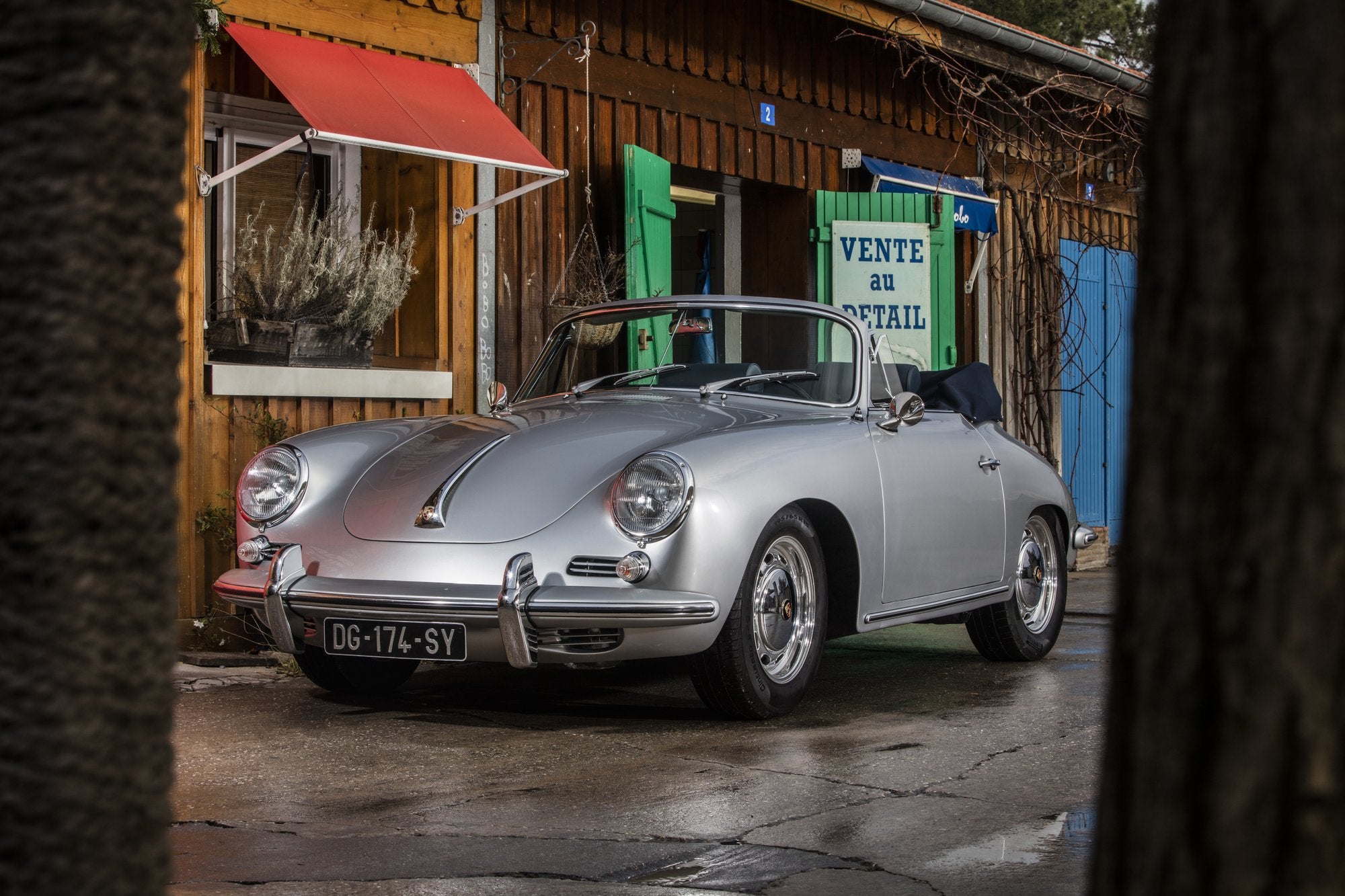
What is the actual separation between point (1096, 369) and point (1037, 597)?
22.9ft

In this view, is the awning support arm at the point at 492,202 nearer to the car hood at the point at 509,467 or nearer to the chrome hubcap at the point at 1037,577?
the car hood at the point at 509,467

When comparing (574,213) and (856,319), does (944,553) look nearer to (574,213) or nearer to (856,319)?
(856,319)

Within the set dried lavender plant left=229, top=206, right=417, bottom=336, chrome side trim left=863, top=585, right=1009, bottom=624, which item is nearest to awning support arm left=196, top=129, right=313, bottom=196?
dried lavender plant left=229, top=206, right=417, bottom=336

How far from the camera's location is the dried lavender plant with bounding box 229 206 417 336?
793 centimetres

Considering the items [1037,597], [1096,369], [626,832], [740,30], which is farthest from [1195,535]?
[1096,369]

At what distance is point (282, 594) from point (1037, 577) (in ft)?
11.5

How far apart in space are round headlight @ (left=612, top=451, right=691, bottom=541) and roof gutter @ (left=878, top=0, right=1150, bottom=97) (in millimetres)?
6635

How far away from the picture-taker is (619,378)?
656cm

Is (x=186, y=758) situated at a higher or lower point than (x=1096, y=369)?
lower

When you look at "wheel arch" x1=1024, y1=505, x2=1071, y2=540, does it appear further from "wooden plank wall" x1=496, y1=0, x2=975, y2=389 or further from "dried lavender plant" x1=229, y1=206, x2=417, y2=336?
"dried lavender plant" x1=229, y1=206, x2=417, y2=336

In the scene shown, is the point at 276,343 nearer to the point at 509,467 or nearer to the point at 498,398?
the point at 498,398

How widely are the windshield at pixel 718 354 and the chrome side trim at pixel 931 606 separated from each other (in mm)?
839

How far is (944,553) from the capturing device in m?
6.34

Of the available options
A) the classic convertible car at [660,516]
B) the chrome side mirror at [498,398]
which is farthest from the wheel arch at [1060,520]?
the chrome side mirror at [498,398]
